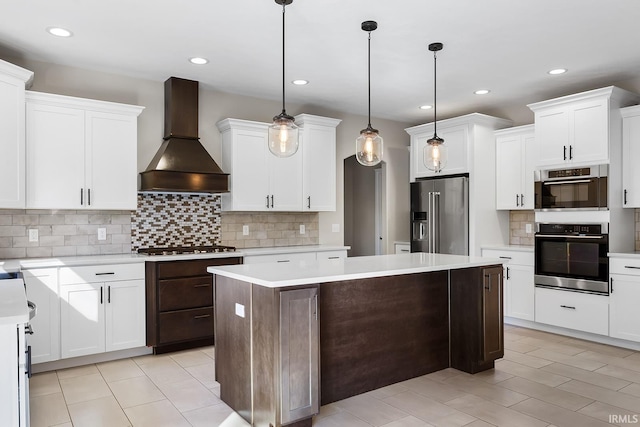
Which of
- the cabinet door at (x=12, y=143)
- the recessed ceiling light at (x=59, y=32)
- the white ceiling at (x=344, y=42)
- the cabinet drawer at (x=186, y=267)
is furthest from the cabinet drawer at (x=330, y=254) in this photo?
the recessed ceiling light at (x=59, y=32)

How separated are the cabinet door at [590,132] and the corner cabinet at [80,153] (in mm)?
4341

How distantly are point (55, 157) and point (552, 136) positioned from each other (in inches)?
191

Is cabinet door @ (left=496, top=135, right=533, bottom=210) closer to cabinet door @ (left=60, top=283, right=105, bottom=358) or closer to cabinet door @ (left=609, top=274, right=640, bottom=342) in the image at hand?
cabinet door @ (left=609, top=274, right=640, bottom=342)

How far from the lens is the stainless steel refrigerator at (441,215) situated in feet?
18.2

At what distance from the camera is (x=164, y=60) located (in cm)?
414

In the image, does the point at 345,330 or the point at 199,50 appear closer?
the point at 345,330

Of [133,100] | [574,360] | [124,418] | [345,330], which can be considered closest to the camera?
[124,418]

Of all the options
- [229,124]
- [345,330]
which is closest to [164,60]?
[229,124]

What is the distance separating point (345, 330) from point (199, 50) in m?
2.61

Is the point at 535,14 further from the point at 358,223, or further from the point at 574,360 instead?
the point at 358,223

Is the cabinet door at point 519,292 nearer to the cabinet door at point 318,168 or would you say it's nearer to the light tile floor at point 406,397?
the light tile floor at point 406,397

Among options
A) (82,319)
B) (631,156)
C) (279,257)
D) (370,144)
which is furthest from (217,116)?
(631,156)

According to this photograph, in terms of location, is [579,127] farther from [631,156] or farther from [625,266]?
[625,266]

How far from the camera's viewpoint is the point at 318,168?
5.51m
